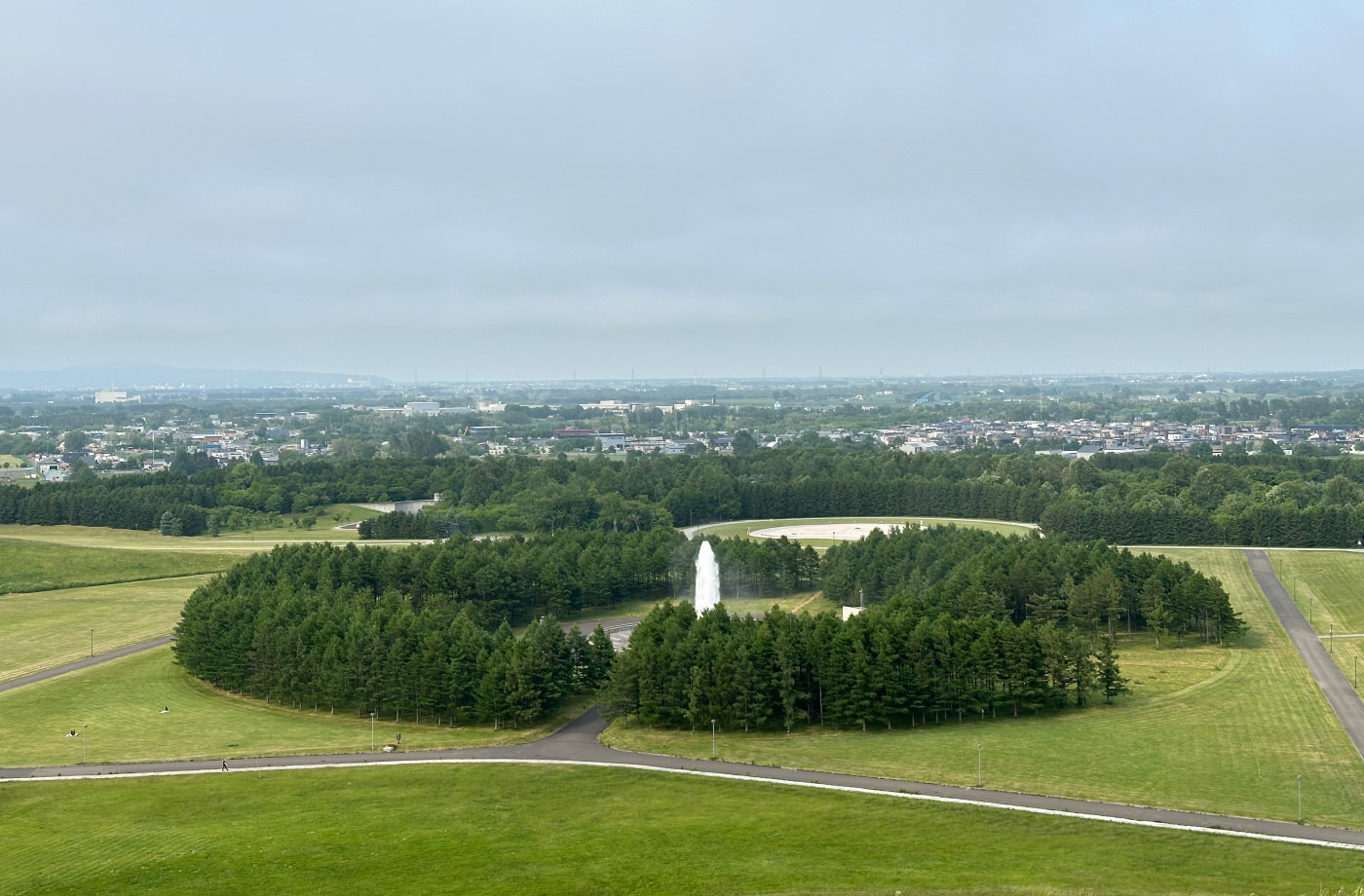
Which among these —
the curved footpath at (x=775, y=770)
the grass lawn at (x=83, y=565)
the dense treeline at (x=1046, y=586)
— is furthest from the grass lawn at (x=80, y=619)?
the dense treeline at (x=1046, y=586)

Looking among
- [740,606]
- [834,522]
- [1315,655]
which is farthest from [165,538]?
[1315,655]

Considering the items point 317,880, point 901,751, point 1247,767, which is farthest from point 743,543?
point 317,880

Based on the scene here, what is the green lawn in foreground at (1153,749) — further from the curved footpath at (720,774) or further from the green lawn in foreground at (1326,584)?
the green lawn in foreground at (1326,584)

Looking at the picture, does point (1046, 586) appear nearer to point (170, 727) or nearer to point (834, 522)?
point (834, 522)

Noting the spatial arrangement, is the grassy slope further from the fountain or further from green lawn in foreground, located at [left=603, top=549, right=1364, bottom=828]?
the fountain

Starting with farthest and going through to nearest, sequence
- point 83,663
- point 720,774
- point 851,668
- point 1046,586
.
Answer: point 1046,586 → point 83,663 → point 851,668 → point 720,774

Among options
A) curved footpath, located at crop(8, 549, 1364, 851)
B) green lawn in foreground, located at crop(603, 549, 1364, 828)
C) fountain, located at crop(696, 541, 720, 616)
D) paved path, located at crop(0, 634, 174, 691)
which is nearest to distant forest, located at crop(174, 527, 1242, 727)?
green lawn in foreground, located at crop(603, 549, 1364, 828)
